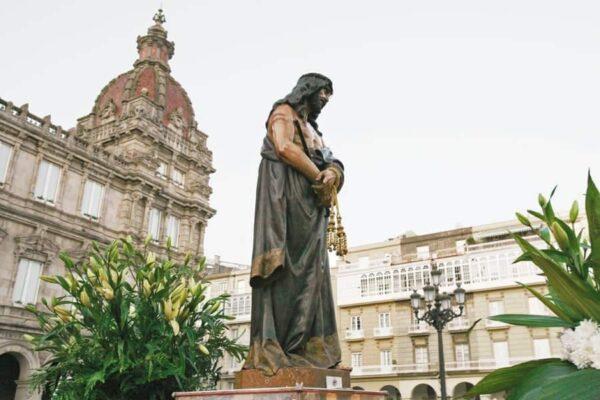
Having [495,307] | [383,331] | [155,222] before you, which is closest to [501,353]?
[495,307]

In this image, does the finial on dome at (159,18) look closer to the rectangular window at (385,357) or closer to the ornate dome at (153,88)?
the ornate dome at (153,88)

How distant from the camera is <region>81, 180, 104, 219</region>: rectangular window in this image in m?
23.4

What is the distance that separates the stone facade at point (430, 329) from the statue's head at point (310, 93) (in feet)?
94.5

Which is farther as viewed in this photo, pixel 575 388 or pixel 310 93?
pixel 310 93

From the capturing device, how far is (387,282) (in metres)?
35.4

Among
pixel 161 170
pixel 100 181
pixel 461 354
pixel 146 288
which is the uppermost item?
pixel 161 170

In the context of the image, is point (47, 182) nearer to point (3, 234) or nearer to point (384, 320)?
point (3, 234)

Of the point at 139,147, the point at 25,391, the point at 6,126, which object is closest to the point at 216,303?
the point at 25,391

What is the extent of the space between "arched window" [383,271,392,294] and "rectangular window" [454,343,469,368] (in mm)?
5652

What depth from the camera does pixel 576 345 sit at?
144cm

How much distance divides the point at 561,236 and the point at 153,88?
32.6 meters

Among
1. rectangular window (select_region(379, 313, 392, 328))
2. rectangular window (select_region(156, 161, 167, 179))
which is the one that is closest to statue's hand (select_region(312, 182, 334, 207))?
rectangular window (select_region(156, 161, 167, 179))

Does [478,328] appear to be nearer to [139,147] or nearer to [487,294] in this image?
[487,294]

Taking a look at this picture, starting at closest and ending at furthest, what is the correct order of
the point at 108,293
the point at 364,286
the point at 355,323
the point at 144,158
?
the point at 108,293
the point at 144,158
the point at 355,323
the point at 364,286
